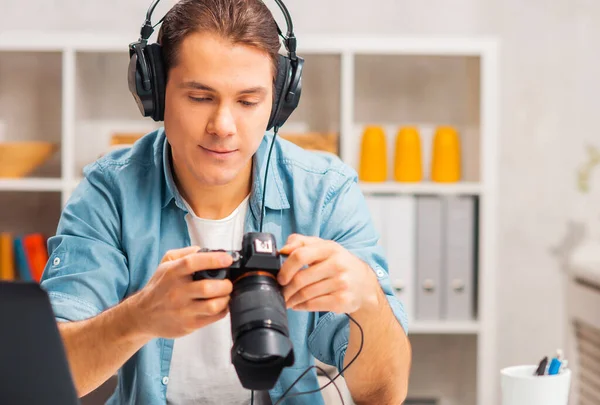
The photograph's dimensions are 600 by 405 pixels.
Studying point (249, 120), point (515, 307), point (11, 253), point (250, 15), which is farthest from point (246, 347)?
point (515, 307)

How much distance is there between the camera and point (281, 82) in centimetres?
127

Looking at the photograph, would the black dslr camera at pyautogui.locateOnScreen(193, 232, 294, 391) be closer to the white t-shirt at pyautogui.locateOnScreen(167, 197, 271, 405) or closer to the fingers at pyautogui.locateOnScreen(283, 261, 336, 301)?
the fingers at pyautogui.locateOnScreen(283, 261, 336, 301)

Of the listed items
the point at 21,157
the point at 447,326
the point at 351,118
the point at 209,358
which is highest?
the point at 351,118

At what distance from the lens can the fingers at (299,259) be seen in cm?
89

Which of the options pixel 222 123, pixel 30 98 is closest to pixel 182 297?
pixel 222 123

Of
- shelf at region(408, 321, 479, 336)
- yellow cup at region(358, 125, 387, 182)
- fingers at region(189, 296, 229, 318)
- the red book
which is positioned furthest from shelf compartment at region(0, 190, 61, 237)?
fingers at region(189, 296, 229, 318)

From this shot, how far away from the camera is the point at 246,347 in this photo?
757 millimetres

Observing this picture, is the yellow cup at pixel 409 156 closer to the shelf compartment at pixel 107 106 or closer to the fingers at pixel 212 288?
the shelf compartment at pixel 107 106

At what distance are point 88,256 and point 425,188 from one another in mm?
1494

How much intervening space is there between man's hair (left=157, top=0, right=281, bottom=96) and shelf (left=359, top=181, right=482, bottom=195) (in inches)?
53.1

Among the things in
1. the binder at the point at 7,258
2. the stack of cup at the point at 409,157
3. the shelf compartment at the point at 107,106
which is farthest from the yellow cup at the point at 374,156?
the binder at the point at 7,258

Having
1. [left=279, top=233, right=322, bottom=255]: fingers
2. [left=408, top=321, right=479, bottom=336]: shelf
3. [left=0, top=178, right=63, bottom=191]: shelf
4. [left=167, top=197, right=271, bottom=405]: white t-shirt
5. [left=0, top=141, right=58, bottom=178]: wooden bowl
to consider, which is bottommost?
[left=408, top=321, right=479, bottom=336]: shelf

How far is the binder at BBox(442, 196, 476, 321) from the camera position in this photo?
99.0 inches

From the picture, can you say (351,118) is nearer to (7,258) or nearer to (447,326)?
(447,326)
